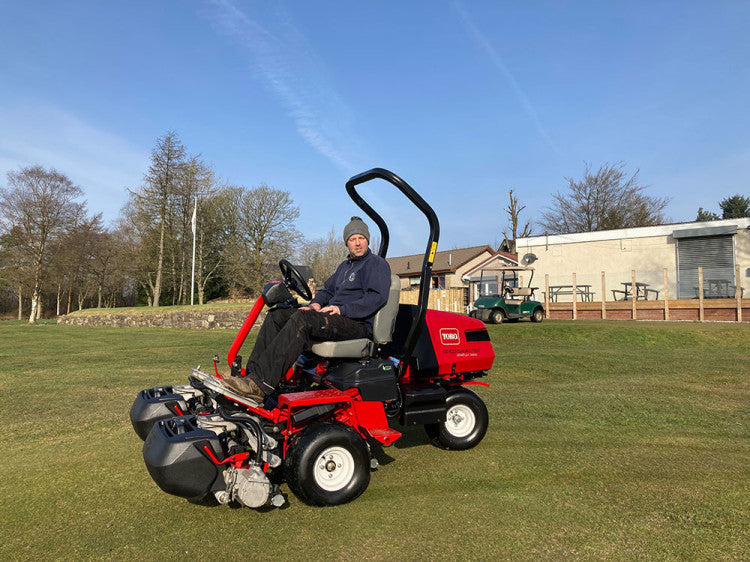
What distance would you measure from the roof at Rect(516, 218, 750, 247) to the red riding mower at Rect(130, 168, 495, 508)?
887 inches

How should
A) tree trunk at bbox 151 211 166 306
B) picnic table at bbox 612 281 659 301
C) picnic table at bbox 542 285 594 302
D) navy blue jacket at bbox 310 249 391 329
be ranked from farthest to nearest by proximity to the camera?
1. tree trunk at bbox 151 211 166 306
2. picnic table at bbox 542 285 594 302
3. picnic table at bbox 612 281 659 301
4. navy blue jacket at bbox 310 249 391 329

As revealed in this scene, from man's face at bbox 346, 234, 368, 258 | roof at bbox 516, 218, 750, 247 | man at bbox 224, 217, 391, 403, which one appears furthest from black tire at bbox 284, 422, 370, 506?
roof at bbox 516, 218, 750, 247

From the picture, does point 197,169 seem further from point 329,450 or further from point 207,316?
point 329,450

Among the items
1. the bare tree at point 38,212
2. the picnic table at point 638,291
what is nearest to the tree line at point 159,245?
the bare tree at point 38,212

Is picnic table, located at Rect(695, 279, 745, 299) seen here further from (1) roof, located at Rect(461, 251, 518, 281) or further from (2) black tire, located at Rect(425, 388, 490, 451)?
(2) black tire, located at Rect(425, 388, 490, 451)

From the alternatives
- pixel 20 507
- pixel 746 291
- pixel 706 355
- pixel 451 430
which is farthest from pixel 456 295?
pixel 20 507

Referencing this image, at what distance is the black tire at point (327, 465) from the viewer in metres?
3.15

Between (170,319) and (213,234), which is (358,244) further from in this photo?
(213,234)

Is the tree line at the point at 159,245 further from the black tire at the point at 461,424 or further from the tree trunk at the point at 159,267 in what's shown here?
the black tire at the point at 461,424

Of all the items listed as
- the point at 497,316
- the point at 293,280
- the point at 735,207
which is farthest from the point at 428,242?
the point at 735,207

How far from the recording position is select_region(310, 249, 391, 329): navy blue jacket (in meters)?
3.86

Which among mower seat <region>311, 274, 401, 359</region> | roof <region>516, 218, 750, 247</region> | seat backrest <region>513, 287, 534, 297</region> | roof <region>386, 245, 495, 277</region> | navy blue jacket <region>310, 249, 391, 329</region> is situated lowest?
mower seat <region>311, 274, 401, 359</region>

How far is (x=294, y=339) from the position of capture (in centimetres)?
354

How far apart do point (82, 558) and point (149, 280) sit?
38.1 m
